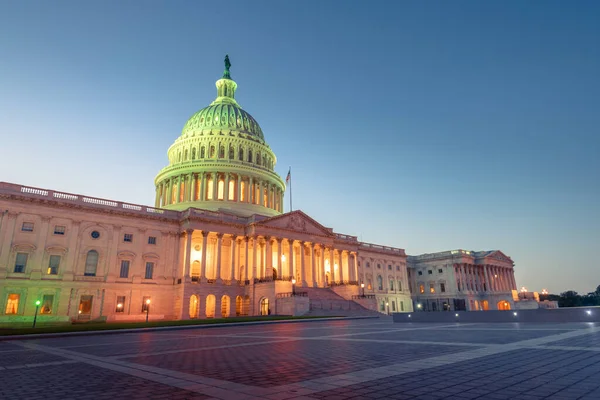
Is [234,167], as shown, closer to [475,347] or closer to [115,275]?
[115,275]

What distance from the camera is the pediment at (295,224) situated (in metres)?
66.8

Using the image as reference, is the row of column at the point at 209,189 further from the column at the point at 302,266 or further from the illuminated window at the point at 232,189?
the column at the point at 302,266

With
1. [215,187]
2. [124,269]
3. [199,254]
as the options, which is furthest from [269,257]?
[215,187]

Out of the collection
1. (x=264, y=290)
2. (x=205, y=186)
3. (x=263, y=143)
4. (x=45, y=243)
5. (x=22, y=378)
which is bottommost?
(x=22, y=378)

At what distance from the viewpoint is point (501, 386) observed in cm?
691

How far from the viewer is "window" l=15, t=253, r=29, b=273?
48406 millimetres

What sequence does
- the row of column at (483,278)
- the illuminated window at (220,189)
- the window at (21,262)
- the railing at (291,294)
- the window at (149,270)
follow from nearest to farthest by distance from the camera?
the window at (21,262)
the railing at (291,294)
the window at (149,270)
the illuminated window at (220,189)
the row of column at (483,278)

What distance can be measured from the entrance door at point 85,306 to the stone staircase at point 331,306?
30.4 m

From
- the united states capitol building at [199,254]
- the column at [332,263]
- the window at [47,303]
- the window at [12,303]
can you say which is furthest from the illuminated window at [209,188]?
the window at [12,303]

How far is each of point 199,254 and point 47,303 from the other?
22449 mm

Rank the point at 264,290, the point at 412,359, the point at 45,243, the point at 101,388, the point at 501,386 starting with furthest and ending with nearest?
the point at 264,290 → the point at 45,243 → the point at 412,359 → the point at 101,388 → the point at 501,386

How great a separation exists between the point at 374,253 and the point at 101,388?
87.5 meters

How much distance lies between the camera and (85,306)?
52.2 metres

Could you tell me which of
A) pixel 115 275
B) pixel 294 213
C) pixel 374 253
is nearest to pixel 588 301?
pixel 374 253
